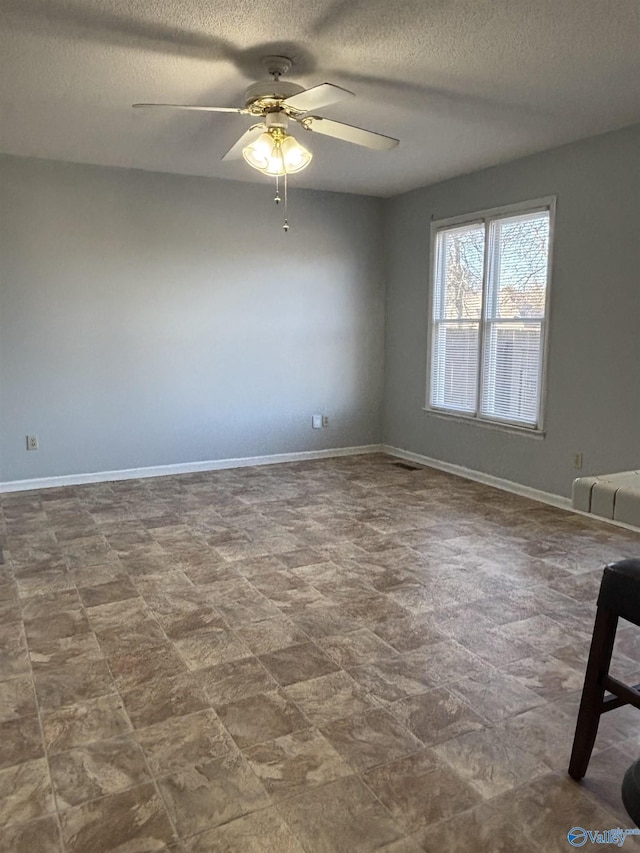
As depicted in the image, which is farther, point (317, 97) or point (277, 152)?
point (277, 152)

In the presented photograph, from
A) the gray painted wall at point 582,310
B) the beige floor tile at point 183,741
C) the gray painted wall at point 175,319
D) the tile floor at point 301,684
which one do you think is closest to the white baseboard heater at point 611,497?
the tile floor at point 301,684

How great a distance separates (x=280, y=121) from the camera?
9.89ft

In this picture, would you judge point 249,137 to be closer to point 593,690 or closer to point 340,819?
point 593,690

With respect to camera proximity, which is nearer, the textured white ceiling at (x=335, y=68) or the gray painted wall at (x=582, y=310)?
the textured white ceiling at (x=335, y=68)

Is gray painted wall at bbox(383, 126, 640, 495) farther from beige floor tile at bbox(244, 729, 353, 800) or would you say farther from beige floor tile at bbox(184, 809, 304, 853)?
beige floor tile at bbox(184, 809, 304, 853)

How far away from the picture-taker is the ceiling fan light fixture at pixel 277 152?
309 cm

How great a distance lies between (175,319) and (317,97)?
2.95m

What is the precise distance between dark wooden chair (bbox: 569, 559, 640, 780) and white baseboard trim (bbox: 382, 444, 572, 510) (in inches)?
104

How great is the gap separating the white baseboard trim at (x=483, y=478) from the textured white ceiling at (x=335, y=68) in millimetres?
2434

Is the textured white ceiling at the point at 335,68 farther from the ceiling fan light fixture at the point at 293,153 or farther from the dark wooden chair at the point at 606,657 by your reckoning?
the dark wooden chair at the point at 606,657

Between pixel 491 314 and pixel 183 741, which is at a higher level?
pixel 491 314

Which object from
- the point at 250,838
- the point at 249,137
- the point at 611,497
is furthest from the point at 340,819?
the point at 249,137

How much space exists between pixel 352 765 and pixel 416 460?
429 centimetres

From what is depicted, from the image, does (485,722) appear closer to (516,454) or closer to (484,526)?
(484,526)
